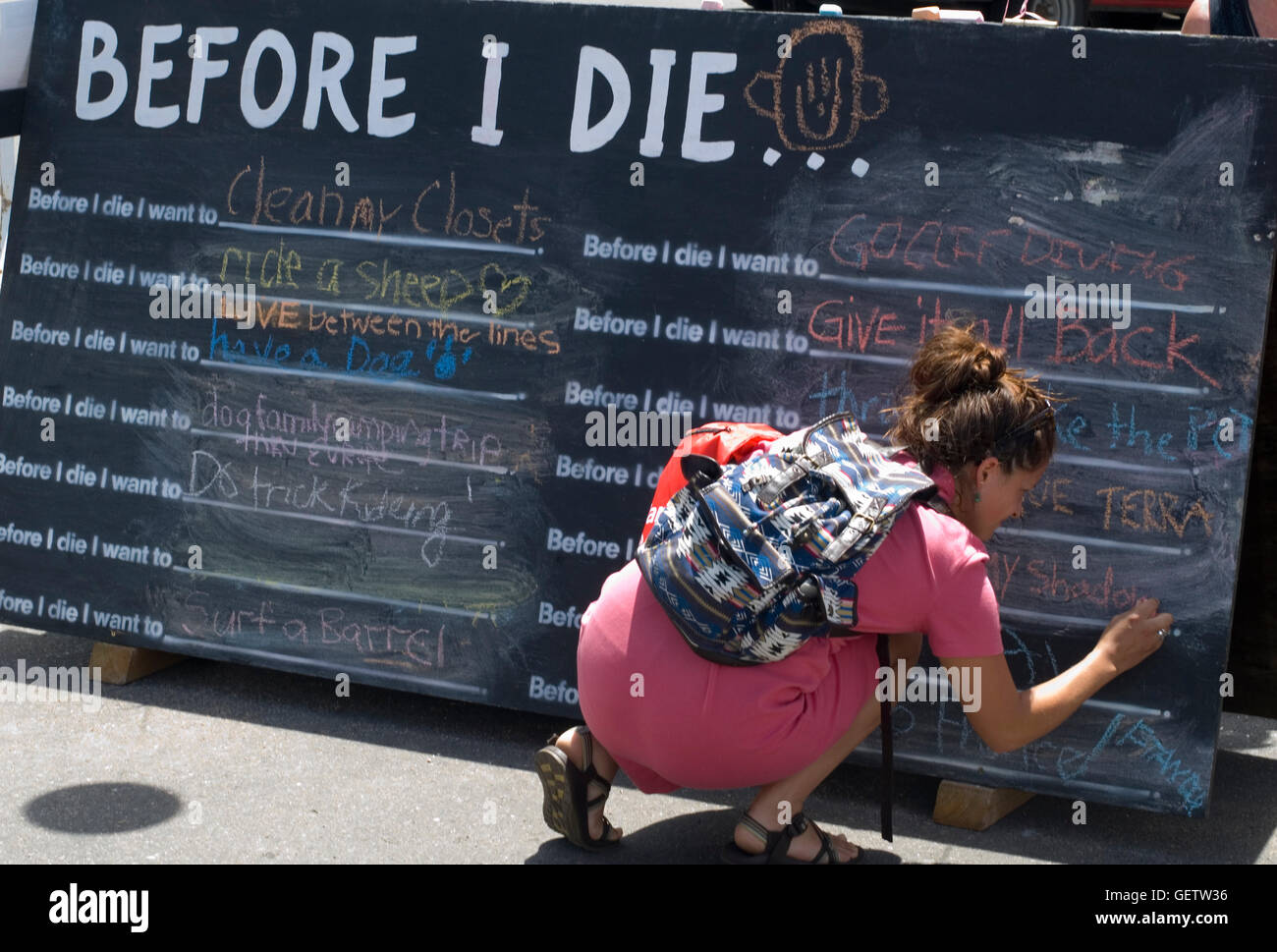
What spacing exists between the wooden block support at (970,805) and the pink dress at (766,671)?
1.67 ft

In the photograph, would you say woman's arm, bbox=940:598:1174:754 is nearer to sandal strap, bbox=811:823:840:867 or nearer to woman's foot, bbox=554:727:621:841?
sandal strap, bbox=811:823:840:867

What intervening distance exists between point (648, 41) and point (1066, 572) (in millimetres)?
1616

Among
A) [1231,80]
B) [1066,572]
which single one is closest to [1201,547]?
[1066,572]

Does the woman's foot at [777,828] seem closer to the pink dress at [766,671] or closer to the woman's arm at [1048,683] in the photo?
the pink dress at [766,671]

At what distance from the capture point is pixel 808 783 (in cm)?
291

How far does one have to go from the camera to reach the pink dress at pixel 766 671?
2.60 m

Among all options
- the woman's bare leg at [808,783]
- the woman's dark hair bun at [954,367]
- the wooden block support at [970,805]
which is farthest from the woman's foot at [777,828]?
the woman's dark hair bun at [954,367]

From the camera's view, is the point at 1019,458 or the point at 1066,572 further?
the point at 1066,572

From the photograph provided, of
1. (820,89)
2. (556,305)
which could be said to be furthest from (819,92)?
(556,305)

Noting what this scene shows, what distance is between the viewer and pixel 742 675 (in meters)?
2.72

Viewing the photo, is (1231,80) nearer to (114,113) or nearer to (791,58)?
(791,58)
